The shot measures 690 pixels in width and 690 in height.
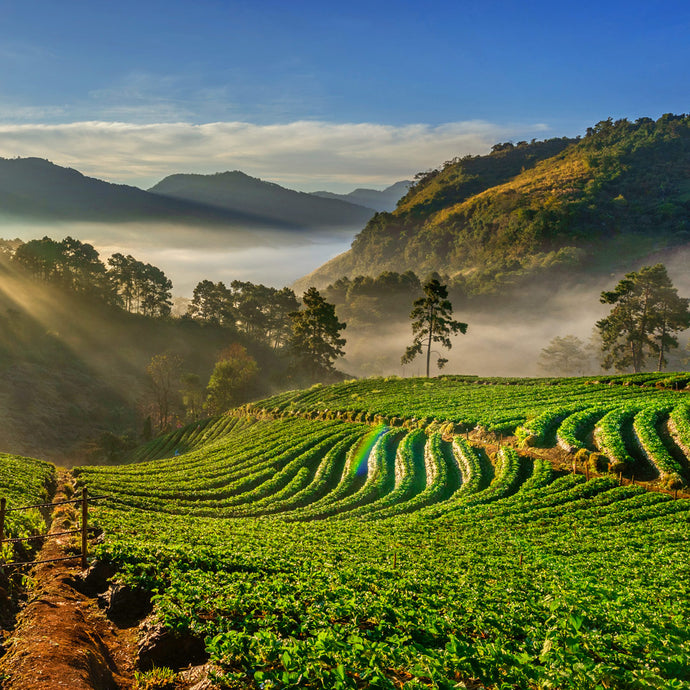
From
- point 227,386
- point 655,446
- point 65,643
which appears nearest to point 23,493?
point 65,643

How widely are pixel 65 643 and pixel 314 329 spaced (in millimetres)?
90082

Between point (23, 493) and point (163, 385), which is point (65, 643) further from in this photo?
point (163, 385)

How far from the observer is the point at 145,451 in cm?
7600

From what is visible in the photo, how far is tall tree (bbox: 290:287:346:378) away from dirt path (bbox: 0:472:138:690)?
82036 mm

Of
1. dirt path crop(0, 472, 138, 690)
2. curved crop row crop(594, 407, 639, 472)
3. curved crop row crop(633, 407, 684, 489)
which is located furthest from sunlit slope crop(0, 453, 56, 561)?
curved crop row crop(633, 407, 684, 489)

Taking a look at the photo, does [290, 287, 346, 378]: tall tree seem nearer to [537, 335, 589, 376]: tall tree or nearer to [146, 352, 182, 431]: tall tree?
[146, 352, 182, 431]: tall tree

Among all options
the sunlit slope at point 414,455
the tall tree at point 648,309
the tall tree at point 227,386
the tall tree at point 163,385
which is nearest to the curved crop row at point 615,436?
the sunlit slope at point 414,455

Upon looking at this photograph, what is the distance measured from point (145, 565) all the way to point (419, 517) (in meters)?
17.1

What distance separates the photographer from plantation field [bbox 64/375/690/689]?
8.74 metres

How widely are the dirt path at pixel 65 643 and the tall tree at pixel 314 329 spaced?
82036mm

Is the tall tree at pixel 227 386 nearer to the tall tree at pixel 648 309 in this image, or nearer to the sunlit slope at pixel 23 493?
the sunlit slope at pixel 23 493

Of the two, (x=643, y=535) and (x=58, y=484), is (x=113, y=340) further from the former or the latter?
(x=643, y=535)

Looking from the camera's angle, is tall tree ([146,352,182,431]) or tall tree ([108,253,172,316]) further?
tall tree ([108,253,172,316])

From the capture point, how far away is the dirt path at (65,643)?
30.6 ft
